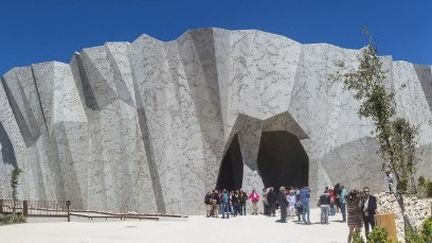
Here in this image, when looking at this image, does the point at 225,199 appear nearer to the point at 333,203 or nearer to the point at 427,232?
the point at 333,203

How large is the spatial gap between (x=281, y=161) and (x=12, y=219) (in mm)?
18960

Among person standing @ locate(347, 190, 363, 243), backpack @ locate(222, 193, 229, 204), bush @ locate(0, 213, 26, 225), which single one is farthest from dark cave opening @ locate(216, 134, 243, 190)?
person standing @ locate(347, 190, 363, 243)

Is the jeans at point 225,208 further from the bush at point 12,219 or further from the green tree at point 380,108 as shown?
the green tree at point 380,108

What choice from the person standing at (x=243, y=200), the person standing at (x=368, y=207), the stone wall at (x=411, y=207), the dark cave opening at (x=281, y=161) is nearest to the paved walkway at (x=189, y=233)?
the person standing at (x=368, y=207)

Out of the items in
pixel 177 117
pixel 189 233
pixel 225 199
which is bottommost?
pixel 189 233

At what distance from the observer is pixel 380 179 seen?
32.4 meters

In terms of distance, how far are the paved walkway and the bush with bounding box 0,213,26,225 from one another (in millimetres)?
3039

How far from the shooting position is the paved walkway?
16016 millimetres

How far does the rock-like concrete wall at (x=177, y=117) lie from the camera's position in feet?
97.5

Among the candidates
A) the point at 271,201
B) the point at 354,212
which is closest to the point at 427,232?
the point at 354,212

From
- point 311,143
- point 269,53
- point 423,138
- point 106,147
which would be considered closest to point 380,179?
point 311,143

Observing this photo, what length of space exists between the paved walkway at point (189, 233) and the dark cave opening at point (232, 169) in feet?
37.1

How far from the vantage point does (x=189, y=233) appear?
59.1 feet

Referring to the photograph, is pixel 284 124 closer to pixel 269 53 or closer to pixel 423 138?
pixel 269 53
